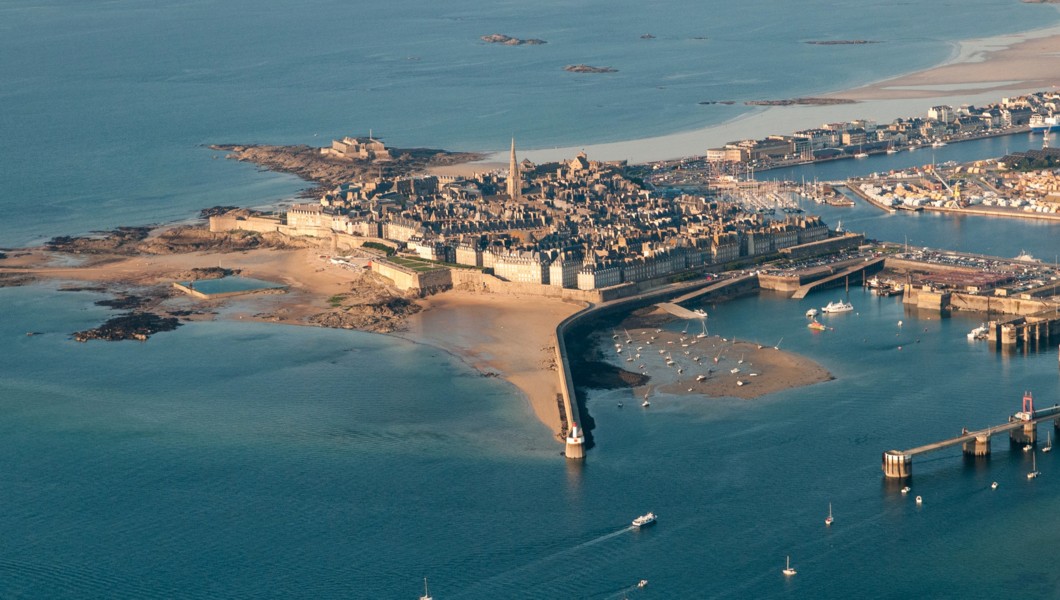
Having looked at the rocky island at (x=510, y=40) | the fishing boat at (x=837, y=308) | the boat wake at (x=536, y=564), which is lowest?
the boat wake at (x=536, y=564)

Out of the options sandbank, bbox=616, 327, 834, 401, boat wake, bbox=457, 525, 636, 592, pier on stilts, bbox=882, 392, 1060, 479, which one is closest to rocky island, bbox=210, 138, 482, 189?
sandbank, bbox=616, 327, 834, 401

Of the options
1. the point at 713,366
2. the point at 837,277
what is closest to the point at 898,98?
the point at 837,277

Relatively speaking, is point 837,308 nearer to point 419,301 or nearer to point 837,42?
point 419,301

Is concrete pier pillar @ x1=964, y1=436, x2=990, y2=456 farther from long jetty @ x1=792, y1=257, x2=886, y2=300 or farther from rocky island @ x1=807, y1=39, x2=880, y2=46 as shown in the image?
rocky island @ x1=807, y1=39, x2=880, y2=46

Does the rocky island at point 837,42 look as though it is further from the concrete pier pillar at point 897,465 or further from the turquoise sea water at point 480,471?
the concrete pier pillar at point 897,465

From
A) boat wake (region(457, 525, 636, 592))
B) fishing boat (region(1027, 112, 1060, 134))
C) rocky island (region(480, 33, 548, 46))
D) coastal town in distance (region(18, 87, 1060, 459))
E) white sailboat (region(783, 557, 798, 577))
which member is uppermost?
rocky island (region(480, 33, 548, 46))

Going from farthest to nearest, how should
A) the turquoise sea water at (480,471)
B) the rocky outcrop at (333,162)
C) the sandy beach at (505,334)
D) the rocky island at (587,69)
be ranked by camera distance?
the rocky island at (587,69) → the rocky outcrop at (333,162) → the sandy beach at (505,334) → the turquoise sea water at (480,471)

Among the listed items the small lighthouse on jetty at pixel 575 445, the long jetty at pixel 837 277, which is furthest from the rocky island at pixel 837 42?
the small lighthouse on jetty at pixel 575 445
